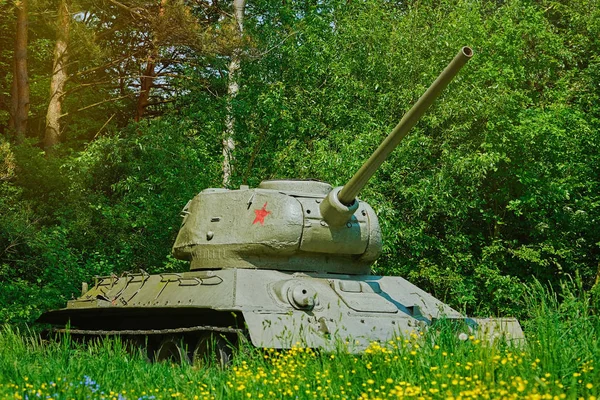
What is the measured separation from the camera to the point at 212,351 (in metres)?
8.53

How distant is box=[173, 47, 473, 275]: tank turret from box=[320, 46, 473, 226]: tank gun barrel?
0.01m

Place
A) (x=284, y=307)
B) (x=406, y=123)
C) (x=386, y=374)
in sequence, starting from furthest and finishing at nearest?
(x=284, y=307)
(x=406, y=123)
(x=386, y=374)

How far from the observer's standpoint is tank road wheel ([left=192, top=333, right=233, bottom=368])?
27.8ft

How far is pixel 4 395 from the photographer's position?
18.3 ft

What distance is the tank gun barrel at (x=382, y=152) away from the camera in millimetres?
7613

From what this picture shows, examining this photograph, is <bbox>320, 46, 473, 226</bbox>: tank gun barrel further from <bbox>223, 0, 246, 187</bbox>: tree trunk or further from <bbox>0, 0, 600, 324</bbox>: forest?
<bbox>223, 0, 246, 187</bbox>: tree trunk

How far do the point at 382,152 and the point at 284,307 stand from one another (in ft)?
6.28

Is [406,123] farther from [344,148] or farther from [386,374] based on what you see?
[344,148]

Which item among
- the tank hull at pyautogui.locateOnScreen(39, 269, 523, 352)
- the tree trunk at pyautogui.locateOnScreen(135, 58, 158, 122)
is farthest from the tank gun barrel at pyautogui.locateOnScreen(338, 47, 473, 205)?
the tree trunk at pyautogui.locateOnScreen(135, 58, 158, 122)

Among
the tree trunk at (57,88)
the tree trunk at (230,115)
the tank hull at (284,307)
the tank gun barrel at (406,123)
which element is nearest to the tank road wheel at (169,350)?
the tank hull at (284,307)

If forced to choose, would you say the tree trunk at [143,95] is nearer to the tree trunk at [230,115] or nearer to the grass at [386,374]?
the tree trunk at [230,115]

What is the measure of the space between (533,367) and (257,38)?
13.9 metres

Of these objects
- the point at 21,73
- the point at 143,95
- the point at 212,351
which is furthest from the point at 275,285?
the point at 143,95

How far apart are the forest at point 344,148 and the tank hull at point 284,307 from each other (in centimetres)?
574
